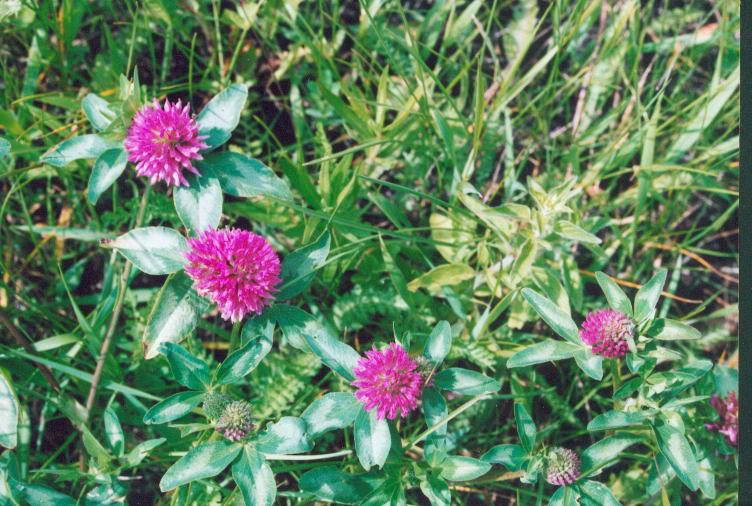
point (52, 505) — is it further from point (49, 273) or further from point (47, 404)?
point (49, 273)

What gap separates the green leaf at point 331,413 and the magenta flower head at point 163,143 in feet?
2.18

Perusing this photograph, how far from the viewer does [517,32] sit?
2562mm

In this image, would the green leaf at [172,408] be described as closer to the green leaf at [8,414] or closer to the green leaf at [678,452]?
the green leaf at [8,414]

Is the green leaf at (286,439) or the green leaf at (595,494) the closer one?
the green leaf at (286,439)

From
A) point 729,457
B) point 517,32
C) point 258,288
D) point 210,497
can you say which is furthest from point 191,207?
point 729,457

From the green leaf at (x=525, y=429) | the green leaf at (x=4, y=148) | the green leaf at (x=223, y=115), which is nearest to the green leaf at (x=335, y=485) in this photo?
the green leaf at (x=525, y=429)

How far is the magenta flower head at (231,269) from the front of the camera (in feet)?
5.63

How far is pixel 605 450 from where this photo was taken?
1896mm

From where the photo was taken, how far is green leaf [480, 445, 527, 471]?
71.2 inches

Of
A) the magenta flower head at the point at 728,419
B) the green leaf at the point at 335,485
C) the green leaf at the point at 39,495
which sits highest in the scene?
the magenta flower head at the point at 728,419

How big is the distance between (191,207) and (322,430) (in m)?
0.66

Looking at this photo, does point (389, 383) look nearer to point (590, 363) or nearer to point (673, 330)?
point (590, 363)

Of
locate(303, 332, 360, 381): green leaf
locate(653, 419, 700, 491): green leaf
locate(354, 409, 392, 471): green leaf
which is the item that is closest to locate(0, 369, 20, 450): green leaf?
locate(303, 332, 360, 381): green leaf

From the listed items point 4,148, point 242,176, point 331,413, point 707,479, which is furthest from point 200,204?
point 707,479
